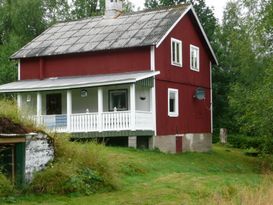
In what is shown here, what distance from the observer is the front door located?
32.6m

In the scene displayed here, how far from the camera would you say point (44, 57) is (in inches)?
1302

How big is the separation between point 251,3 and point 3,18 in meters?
22.0

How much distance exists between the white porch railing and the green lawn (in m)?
1.71

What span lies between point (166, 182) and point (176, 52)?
47.9ft

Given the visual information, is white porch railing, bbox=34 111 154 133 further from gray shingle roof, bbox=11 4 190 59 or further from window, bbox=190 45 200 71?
window, bbox=190 45 200 71

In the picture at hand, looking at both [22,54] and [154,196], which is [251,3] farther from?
[154,196]

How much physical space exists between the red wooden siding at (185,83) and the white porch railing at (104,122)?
1608 millimetres

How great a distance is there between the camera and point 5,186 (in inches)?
571

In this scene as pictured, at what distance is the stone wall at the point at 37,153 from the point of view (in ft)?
50.9

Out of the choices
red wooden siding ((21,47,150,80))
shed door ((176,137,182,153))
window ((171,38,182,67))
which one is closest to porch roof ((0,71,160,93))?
red wooden siding ((21,47,150,80))

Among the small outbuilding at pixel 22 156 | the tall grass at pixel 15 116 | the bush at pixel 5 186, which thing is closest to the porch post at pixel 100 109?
the tall grass at pixel 15 116

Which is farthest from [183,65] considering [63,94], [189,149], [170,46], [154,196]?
[154,196]

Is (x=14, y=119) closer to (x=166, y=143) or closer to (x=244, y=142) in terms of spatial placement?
(x=166, y=143)

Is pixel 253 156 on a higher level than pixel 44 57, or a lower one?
lower
